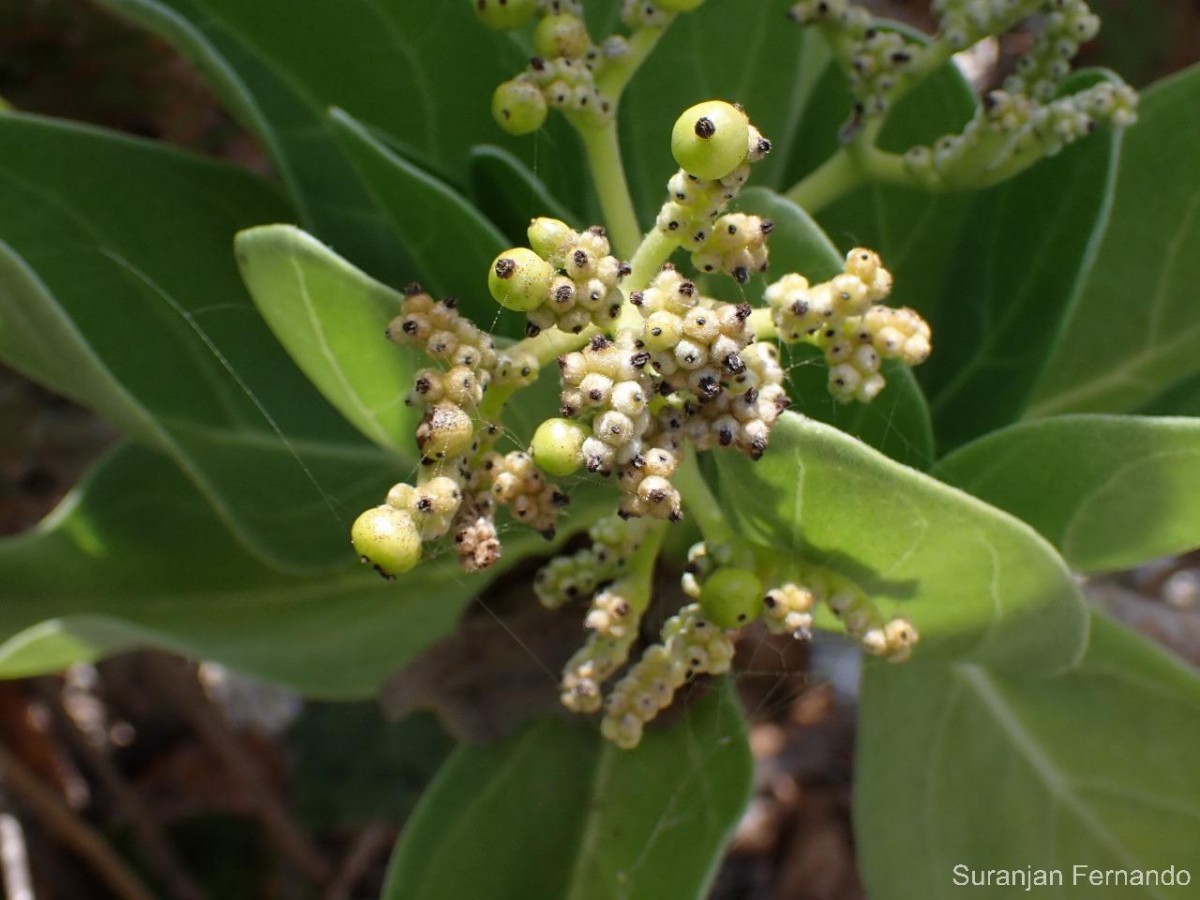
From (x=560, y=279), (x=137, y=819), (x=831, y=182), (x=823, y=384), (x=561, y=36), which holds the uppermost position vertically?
(x=561, y=36)

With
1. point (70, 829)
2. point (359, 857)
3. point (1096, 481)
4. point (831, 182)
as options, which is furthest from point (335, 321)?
point (359, 857)

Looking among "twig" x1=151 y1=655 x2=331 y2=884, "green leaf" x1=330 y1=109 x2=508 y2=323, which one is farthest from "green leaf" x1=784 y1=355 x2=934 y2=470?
"twig" x1=151 y1=655 x2=331 y2=884

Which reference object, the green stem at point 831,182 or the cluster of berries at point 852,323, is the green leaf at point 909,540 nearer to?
the cluster of berries at point 852,323

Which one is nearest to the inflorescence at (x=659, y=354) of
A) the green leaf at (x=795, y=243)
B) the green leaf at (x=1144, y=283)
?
the green leaf at (x=795, y=243)

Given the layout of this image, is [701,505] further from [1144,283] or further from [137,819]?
[137,819]

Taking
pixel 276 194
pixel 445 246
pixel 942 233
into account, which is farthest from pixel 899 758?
pixel 276 194

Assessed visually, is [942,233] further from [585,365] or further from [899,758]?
[585,365]

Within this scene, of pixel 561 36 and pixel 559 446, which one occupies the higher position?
pixel 561 36
